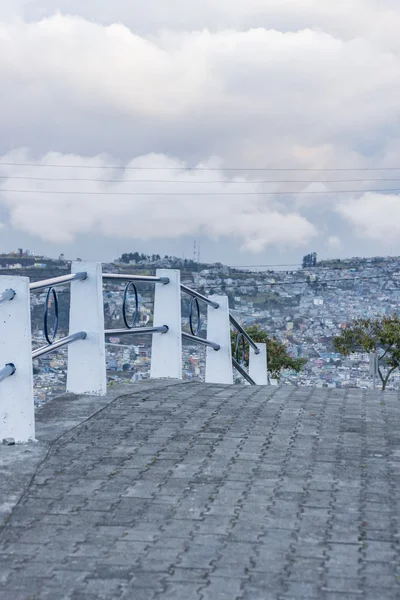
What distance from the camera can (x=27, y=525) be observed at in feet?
14.8

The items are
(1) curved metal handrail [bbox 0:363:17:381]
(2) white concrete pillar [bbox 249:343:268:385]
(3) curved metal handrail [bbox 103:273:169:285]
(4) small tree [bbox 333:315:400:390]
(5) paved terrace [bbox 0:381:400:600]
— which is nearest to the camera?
(5) paved terrace [bbox 0:381:400:600]

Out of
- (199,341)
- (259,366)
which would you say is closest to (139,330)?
(199,341)

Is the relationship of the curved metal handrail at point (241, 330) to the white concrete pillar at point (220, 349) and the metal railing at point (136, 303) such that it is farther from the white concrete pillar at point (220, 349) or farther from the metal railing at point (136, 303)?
the metal railing at point (136, 303)

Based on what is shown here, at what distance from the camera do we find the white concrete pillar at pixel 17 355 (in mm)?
6324

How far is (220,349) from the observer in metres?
12.7

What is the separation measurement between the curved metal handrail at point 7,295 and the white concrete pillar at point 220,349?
6565 mm

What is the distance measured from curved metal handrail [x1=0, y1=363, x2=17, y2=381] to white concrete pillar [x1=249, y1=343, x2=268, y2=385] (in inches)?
417

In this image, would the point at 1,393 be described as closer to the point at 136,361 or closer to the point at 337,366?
the point at 136,361

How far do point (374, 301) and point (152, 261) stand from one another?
1913cm

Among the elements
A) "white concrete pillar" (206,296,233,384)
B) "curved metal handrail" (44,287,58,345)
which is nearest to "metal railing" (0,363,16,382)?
"curved metal handrail" (44,287,58,345)

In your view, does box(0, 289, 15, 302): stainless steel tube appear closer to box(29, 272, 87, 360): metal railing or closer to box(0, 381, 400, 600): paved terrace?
box(29, 272, 87, 360): metal railing

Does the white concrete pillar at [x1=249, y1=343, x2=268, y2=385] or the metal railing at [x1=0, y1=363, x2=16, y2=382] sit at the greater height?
the metal railing at [x1=0, y1=363, x2=16, y2=382]

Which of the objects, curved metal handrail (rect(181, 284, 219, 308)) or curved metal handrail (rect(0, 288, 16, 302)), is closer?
curved metal handrail (rect(0, 288, 16, 302))

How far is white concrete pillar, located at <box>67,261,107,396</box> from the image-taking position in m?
8.16
